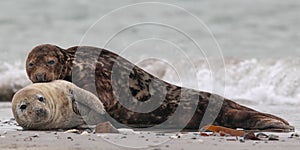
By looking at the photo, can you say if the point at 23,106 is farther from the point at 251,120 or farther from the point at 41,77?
the point at 251,120

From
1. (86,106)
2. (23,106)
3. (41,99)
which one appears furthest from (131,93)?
(23,106)

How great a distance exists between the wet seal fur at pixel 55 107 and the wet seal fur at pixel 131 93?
0.33 meters

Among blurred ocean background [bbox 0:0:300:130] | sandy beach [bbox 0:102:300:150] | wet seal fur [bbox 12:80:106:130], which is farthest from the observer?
blurred ocean background [bbox 0:0:300:130]

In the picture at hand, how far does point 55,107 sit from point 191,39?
33.4 ft

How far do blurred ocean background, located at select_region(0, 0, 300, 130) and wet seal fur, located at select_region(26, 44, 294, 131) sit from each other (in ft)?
4.42

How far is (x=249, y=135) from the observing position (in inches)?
213

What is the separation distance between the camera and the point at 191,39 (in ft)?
52.9

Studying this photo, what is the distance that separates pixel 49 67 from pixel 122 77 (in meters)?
0.72

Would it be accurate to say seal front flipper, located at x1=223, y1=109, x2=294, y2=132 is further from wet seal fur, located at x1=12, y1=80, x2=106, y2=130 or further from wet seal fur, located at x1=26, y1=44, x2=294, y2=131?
wet seal fur, located at x1=12, y1=80, x2=106, y2=130

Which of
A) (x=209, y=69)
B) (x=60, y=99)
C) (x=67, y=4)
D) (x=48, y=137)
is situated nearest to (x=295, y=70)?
(x=209, y=69)

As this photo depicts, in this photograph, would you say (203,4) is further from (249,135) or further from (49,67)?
(249,135)

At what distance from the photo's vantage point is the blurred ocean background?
12320 mm

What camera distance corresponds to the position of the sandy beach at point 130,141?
15.5 feet

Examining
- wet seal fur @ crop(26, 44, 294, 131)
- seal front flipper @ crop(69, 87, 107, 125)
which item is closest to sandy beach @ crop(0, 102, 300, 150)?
seal front flipper @ crop(69, 87, 107, 125)
